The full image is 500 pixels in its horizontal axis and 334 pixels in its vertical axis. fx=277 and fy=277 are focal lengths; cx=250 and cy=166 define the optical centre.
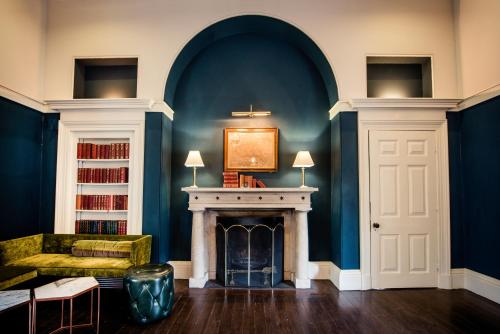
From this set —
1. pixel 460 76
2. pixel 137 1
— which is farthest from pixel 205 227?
pixel 460 76

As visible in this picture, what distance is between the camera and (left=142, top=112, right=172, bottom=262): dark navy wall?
3.90 meters

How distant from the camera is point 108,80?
446 centimetres

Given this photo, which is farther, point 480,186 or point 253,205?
point 253,205

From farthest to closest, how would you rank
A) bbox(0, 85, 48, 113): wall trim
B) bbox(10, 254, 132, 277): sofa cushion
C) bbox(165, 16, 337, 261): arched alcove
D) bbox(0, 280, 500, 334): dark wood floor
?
1. bbox(165, 16, 337, 261): arched alcove
2. bbox(0, 85, 48, 113): wall trim
3. bbox(10, 254, 132, 277): sofa cushion
4. bbox(0, 280, 500, 334): dark wood floor

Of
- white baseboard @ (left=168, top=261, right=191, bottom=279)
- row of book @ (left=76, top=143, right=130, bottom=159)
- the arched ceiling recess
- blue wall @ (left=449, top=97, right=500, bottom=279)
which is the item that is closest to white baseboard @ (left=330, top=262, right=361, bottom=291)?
blue wall @ (left=449, top=97, right=500, bottom=279)

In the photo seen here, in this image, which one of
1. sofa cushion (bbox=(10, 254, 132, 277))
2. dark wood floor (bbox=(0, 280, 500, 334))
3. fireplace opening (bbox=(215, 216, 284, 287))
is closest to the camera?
dark wood floor (bbox=(0, 280, 500, 334))

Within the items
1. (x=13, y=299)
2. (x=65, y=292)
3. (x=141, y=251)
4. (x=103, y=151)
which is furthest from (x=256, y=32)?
(x=13, y=299)

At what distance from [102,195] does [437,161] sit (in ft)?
16.0

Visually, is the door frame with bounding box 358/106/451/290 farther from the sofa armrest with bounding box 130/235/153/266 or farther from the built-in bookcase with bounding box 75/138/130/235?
the built-in bookcase with bounding box 75/138/130/235

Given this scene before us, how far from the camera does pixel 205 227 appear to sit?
4.13 meters

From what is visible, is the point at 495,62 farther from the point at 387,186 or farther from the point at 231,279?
the point at 231,279

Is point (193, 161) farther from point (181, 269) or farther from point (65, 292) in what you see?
point (65, 292)

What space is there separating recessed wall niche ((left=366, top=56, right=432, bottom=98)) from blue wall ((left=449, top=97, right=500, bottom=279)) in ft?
2.55

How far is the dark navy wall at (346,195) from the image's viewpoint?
3.83 meters
